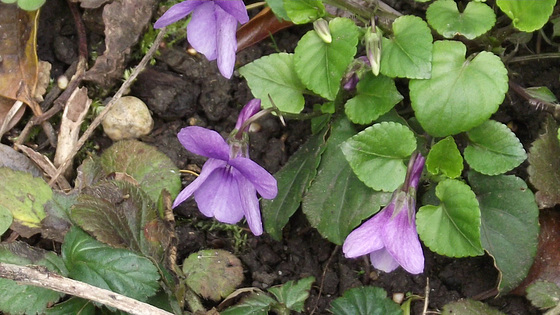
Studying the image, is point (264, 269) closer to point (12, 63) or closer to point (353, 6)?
point (353, 6)

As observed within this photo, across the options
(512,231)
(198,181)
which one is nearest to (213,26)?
(198,181)

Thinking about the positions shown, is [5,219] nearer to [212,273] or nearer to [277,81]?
[212,273]

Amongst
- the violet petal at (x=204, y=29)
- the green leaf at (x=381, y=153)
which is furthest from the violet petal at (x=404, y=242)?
the violet petal at (x=204, y=29)

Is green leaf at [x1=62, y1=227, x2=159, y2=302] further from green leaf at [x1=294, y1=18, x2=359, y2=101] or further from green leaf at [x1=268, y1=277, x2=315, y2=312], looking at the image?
green leaf at [x1=294, y1=18, x2=359, y2=101]

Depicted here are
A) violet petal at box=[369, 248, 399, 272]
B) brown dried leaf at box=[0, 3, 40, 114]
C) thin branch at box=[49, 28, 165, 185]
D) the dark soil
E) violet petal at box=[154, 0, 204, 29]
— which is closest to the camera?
violet petal at box=[154, 0, 204, 29]

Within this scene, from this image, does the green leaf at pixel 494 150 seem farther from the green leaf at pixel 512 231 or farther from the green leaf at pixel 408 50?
the green leaf at pixel 408 50

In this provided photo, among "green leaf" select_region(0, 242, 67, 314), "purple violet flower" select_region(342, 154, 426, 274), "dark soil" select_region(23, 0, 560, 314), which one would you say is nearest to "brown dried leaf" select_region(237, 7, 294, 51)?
"dark soil" select_region(23, 0, 560, 314)
